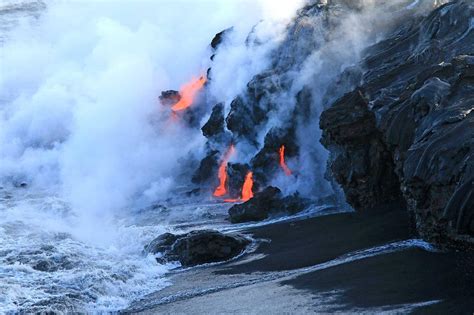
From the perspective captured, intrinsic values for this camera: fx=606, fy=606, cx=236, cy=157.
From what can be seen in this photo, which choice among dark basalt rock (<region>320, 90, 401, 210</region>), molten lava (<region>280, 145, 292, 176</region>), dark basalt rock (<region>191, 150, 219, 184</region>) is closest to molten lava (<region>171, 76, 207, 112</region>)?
dark basalt rock (<region>191, 150, 219, 184</region>)

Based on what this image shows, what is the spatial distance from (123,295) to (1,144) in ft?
128

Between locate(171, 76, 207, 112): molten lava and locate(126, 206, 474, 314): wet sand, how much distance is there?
23004mm

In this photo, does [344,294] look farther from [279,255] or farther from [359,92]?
[359,92]

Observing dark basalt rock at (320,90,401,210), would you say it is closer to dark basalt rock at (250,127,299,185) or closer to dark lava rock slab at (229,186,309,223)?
dark lava rock slab at (229,186,309,223)

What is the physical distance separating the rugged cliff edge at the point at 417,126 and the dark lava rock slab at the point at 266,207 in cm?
249

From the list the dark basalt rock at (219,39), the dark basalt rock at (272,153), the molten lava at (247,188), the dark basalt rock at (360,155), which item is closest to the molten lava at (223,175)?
the molten lava at (247,188)

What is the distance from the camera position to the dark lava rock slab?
77.3ft

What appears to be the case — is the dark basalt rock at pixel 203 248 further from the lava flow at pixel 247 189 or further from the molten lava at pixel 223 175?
the molten lava at pixel 223 175

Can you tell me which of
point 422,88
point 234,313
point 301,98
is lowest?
point 234,313

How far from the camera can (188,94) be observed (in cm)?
4188

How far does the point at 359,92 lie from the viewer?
66.4 ft

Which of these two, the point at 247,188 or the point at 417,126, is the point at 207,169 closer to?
the point at 247,188

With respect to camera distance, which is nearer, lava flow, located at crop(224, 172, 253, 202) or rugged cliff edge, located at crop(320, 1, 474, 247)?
rugged cliff edge, located at crop(320, 1, 474, 247)

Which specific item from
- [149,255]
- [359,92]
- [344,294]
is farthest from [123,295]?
[359,92]
